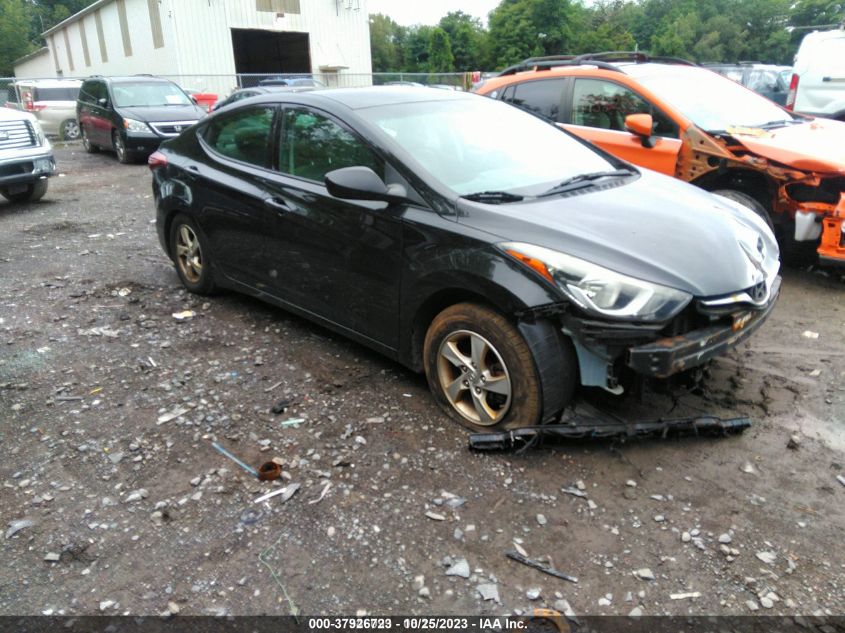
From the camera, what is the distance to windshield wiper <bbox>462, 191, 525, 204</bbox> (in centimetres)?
336

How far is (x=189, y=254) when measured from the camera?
5391 mm

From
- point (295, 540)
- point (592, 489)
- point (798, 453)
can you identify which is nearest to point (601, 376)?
point (592, 489)

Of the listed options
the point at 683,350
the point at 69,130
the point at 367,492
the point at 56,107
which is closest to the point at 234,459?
the point at 367,492

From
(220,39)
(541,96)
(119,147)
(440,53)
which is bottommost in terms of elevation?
(119,147)

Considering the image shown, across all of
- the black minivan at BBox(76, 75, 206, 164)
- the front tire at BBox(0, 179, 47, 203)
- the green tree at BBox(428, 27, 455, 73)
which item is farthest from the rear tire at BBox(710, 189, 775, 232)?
the green tree at BBox(428, 27, 455, 73)

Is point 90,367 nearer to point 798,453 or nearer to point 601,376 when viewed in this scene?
point 601,376

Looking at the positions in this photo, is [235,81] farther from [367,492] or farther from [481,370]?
[367,492]

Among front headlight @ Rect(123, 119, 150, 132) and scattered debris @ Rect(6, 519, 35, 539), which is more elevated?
front headlight @ Rect(123, 119, 150, 132)

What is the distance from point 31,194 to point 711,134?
933 cm

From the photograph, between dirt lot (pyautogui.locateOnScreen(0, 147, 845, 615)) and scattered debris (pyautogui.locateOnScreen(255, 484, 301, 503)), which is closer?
dirt lot (pyautogui.locateOnScreen(0, 147, 845, 615))

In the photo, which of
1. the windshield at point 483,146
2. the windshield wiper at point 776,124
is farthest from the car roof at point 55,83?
the windshield wiper at point 776,124

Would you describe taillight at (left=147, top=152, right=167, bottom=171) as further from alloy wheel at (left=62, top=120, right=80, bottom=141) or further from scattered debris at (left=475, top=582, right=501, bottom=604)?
alloy wheel at (left=62, top=120, right=80, bottom=141)

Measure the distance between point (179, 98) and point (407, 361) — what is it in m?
12.9

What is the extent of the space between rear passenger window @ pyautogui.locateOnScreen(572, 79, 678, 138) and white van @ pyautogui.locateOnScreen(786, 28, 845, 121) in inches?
229
